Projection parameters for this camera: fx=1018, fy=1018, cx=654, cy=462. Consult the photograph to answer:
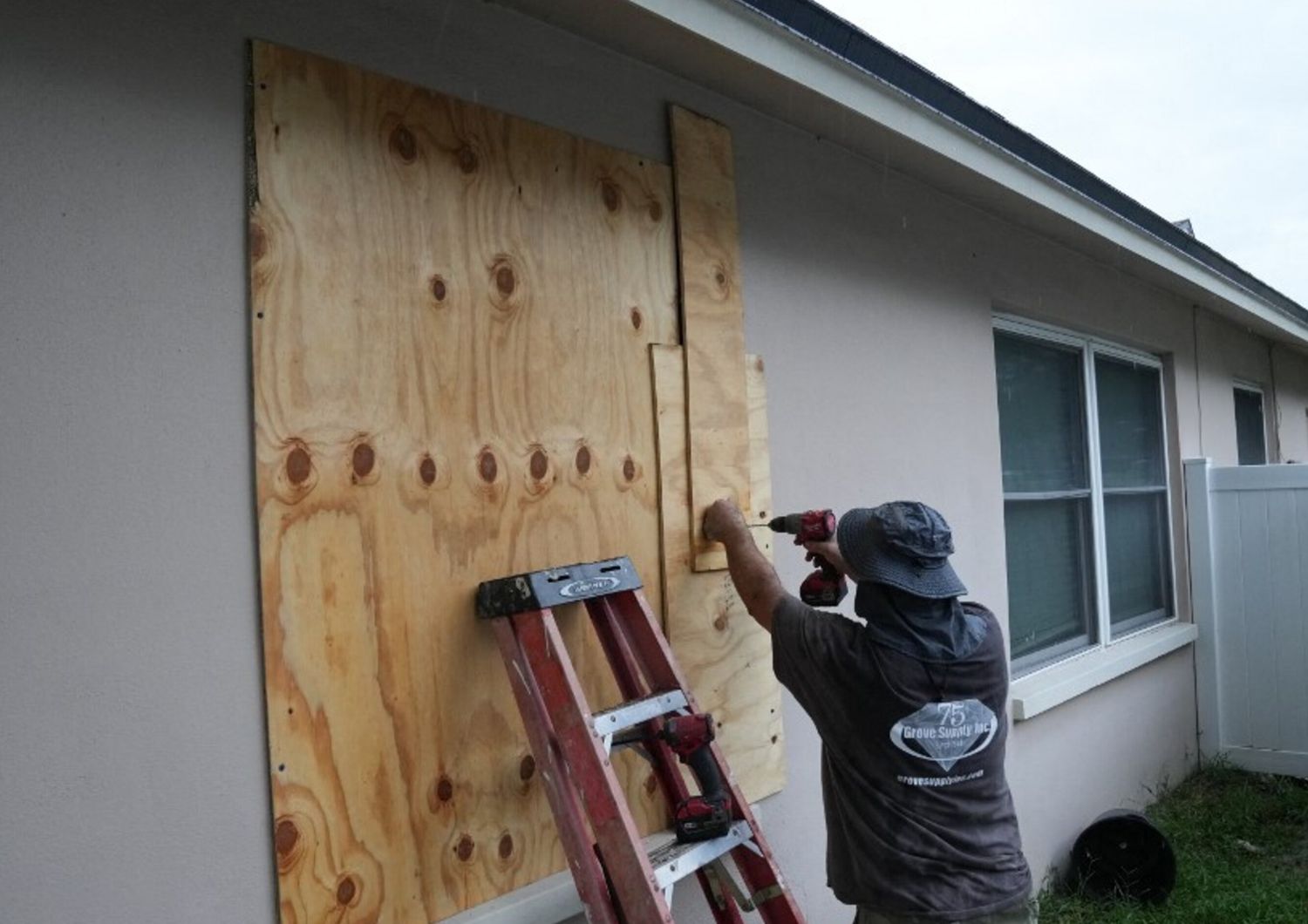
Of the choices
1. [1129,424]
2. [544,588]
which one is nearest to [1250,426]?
[1129,424]

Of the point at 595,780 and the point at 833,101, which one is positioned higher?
the point at 833,101

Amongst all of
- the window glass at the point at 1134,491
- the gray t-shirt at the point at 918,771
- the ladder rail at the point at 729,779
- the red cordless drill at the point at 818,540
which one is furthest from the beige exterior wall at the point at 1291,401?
the ladder rail at the point at 729,779

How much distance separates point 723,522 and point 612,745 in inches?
32.8

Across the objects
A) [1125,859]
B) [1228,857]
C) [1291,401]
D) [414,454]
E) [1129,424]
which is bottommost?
[1228,857]

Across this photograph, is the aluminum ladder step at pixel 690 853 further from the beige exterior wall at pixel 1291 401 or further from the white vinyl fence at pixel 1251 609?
Answer: the beige exterior wall at pixel 1291 401

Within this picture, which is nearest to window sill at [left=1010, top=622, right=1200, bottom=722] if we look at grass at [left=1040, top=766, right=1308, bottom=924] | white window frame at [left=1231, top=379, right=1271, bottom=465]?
grass at [left=1040, top=766, right=1308, bottom=924]

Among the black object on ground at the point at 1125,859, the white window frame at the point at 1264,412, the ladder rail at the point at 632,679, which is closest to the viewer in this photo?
the ladder rail at the point at 632,679

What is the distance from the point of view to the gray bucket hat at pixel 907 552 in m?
2.48

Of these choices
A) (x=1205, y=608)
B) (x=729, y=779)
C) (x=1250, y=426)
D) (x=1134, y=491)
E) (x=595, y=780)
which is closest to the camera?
(x=595, y=780)

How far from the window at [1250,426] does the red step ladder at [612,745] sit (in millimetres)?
8040

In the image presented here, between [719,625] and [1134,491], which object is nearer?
[719,625]

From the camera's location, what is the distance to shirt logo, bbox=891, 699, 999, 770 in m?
2.41

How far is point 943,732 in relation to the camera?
243 cm

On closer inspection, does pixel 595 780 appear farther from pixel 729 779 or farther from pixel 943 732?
pixel 943 732
